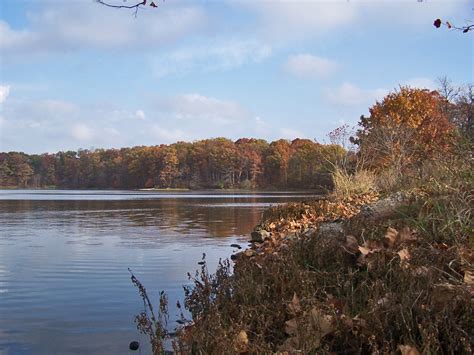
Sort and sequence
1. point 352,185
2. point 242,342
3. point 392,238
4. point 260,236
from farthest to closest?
1. point 352,185
2. point 260,236
3. point 392,238
4. point 242,342

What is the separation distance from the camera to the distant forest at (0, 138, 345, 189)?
103125 millimetres

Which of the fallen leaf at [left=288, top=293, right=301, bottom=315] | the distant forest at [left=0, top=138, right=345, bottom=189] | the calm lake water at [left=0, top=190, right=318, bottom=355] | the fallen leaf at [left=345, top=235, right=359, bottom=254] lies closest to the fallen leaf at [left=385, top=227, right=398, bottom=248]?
the fallen leaf at [left=345, top=235, right=359, bottom=254]

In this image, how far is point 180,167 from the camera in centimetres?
11544

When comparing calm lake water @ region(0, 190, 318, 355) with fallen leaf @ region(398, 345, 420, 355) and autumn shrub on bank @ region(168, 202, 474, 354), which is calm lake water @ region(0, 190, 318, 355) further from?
fallen leaf @ region(398, 345, 420, 355)

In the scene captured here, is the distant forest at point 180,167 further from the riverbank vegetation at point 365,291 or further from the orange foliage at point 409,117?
the riverbank vegetation at point 365,291

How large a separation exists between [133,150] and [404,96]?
97582 mm

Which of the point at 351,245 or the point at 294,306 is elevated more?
the point at 351,245

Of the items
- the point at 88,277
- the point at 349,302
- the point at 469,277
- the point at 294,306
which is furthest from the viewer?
the point at 88,277

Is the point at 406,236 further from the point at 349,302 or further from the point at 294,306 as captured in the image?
the point at 294,306

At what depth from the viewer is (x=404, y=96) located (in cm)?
3406

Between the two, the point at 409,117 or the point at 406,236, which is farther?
the point at 409,117

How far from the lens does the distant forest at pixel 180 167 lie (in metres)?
103

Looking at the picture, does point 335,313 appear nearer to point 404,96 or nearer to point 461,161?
point 461,161

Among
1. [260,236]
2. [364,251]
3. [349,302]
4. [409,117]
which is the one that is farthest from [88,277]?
[409,117]
